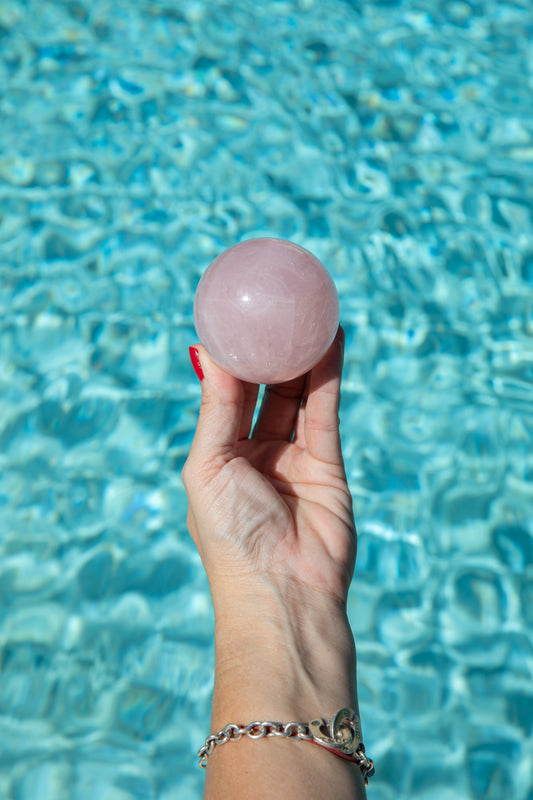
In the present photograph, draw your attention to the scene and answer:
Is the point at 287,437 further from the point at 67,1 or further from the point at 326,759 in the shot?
the point at 67,1

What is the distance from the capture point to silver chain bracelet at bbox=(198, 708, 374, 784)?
3.71 ft

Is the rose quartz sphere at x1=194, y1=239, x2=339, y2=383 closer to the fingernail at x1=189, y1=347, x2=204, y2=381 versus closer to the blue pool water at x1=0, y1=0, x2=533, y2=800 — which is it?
the fingernail at x1=189, y1=347, x2=204, y2=381

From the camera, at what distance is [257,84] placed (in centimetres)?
302

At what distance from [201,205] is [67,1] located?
4.71 feet

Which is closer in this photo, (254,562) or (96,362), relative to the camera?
(254,562)

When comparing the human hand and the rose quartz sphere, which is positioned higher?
the rose quartz sphere

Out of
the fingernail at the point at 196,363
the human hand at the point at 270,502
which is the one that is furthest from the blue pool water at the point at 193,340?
the fingernail at the point at 196,363

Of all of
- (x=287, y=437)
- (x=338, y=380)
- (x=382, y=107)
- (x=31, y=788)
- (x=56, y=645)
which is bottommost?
(x=31, y=788)

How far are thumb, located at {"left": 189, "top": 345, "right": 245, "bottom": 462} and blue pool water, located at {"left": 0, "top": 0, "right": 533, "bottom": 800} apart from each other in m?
0.80

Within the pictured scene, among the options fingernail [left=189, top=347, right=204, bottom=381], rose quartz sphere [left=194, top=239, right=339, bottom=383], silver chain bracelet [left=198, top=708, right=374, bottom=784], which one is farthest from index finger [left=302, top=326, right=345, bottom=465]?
silver chain bracelet [left=198, top=708, right=374, bottom=784]

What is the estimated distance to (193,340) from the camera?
8.02 ft

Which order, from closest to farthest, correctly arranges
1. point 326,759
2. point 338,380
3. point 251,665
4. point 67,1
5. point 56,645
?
1. point 326,759
2. point 251,665
3. point 338,380
4. point 56,645
5. point 67,1

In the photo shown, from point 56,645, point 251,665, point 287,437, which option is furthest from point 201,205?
point 251,665

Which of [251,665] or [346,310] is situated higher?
[346,310]
